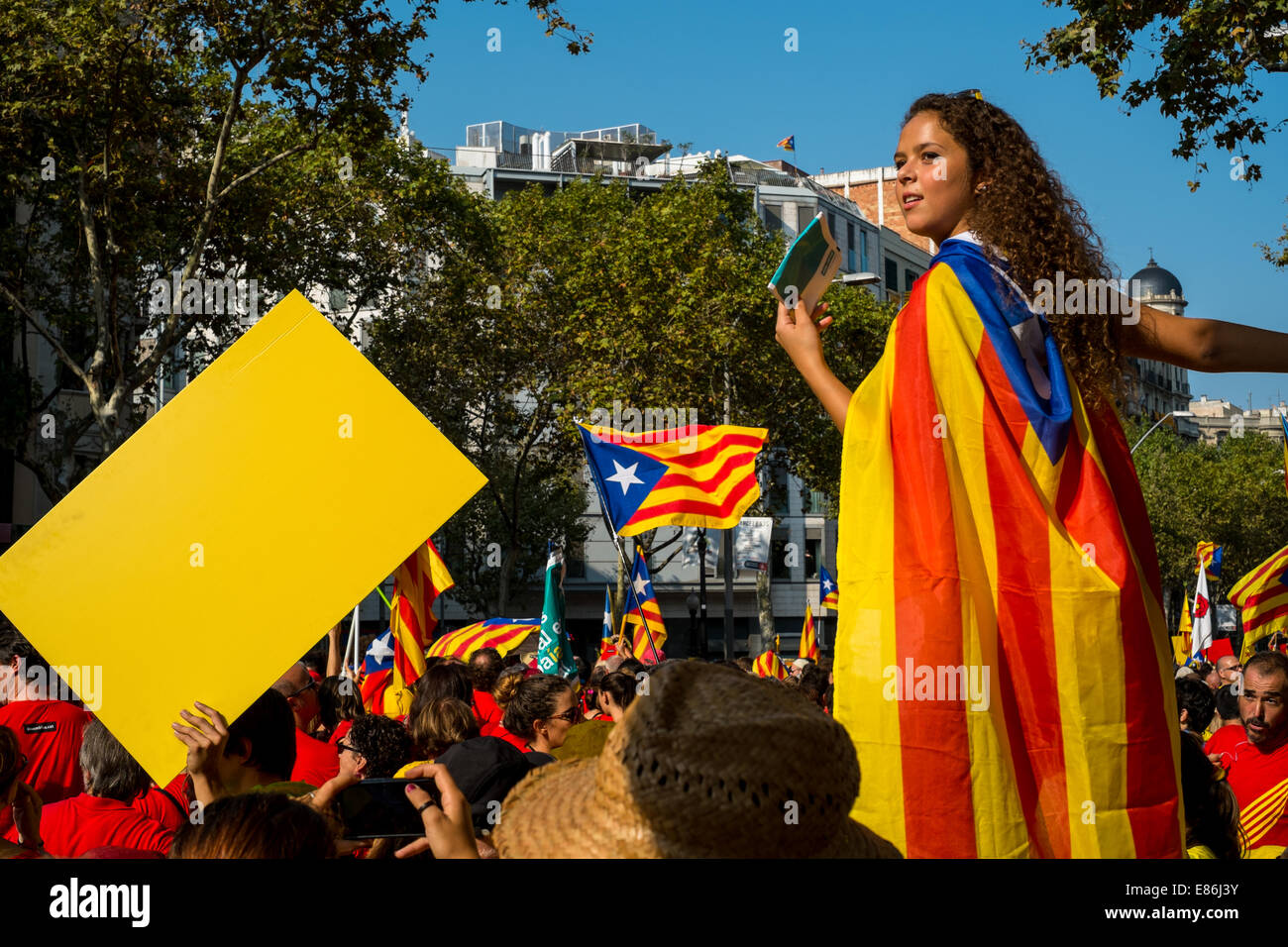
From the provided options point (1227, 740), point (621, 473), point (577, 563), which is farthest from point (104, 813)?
point (577, 563)

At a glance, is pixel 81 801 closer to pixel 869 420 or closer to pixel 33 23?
pixel 869 420

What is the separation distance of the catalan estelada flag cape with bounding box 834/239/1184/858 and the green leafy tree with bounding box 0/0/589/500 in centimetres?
1212

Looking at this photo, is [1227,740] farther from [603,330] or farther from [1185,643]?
[603,330]

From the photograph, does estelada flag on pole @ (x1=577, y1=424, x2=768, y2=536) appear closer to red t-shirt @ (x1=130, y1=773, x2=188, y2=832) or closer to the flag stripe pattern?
the flag stripe pattern

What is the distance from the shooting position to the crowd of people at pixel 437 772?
1.55 metres

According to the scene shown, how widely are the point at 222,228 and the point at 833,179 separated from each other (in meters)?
56.8

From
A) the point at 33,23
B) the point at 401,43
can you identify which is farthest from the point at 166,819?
the point at 33,23

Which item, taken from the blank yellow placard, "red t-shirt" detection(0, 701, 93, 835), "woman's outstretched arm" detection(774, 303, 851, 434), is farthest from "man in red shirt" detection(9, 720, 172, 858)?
"woman's outstretched arm" detection(774, 303, 851, 434)

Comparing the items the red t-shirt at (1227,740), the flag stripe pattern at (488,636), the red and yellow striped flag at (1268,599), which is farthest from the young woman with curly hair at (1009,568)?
the red and yellow striped flag at (1268,599)

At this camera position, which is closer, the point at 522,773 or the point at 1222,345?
the point at 1222,345

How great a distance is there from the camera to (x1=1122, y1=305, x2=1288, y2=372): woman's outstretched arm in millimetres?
2773

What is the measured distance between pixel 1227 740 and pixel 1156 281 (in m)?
121

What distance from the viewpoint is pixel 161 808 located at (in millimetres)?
4266

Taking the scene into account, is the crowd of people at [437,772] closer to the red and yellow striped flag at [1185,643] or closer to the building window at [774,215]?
the red and yellow striped flag at [1185,643]
